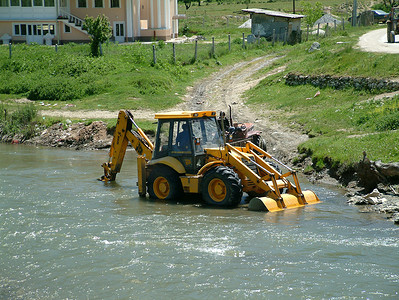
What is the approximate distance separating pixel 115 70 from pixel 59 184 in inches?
748

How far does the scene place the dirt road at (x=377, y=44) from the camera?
32.5m

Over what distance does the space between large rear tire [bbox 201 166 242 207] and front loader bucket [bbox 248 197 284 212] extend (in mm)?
446

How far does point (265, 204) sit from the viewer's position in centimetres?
1566

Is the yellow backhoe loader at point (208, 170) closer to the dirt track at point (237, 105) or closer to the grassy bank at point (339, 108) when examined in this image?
the grassy bank at point (339, 108)

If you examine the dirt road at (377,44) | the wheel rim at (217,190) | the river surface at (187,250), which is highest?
the dirt road at (377,44)

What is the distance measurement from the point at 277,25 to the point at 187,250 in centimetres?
4120

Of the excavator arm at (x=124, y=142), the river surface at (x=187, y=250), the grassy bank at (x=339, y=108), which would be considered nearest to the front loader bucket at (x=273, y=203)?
the river surface at (x=187, y=250)

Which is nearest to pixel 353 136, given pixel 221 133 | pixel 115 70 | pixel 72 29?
pixel 221 133

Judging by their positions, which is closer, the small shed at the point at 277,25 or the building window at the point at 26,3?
the small shed at the point at 277,25

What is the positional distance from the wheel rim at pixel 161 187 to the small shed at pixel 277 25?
3434 cm

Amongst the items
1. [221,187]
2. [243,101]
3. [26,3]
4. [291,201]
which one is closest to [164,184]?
[221,187]

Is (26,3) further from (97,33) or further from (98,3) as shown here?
(97,33)

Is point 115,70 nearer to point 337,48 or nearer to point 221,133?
A: point 337,48

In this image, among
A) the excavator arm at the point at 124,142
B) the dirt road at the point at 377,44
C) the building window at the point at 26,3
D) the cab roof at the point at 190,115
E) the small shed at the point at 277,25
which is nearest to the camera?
the cab roof at the point at 190,115
